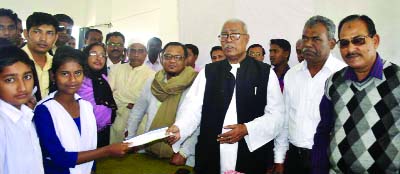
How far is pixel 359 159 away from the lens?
1.75 m

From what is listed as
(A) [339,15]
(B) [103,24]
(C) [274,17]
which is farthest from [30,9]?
(A) [339,15]

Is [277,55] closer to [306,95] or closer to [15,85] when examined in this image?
[306,95]

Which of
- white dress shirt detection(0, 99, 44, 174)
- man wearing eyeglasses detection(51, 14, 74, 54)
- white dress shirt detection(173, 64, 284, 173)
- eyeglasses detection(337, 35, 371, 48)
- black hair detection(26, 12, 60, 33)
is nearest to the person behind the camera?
white dress shirt detection(0, 99, 44, 174)

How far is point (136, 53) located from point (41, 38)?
1798 millimetres

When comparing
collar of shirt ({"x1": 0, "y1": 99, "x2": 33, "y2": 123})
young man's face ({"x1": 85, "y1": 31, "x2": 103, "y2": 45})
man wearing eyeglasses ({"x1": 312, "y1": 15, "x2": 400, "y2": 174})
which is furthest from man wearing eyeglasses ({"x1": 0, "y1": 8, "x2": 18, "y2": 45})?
man wearing eyeglasses ({"x1": 312, "y1": 15, "x2": 400, "y2": 174})

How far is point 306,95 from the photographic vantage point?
2598 millimetres

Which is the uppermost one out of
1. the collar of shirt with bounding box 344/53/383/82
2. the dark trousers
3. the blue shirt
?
the collar of shirt with bounding box 344/53/383/82

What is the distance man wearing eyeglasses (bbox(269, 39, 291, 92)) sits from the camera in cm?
468

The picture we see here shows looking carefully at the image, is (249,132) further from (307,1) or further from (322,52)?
Answer: (307,1)

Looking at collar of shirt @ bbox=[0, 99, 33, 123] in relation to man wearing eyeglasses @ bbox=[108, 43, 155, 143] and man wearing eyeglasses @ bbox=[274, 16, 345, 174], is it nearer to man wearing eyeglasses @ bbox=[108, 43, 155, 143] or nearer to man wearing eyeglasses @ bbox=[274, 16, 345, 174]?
man wearing eyeglasses @ bbox=[274, 16, 345, 174]

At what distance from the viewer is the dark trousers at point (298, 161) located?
255cm

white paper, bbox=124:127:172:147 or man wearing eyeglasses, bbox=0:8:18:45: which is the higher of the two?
man wearing eyeglasses, bbox=0:8:18:45

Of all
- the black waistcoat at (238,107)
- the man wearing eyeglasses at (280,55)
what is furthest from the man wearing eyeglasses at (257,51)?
the black waistcoat at (238,107)

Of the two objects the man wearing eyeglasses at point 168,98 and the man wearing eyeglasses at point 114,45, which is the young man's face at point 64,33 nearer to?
the man wearing eyeglasses at point 114,45
